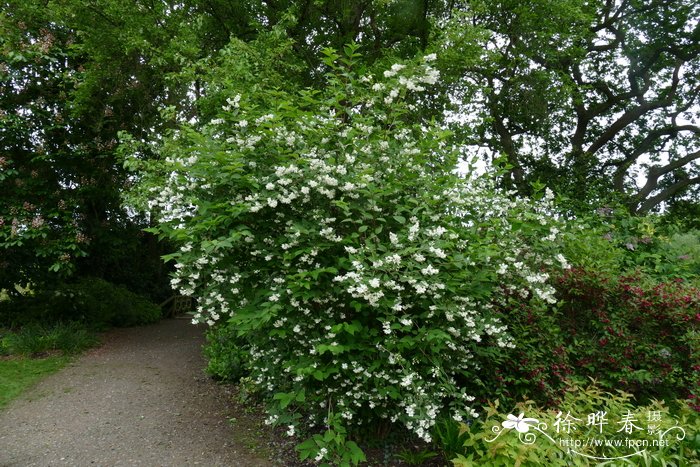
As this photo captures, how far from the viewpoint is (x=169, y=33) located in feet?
25.7

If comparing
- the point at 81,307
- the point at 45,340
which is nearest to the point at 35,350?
the point at 45,340

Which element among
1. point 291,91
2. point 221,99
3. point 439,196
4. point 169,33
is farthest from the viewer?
point 169,33

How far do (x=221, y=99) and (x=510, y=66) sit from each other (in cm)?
630

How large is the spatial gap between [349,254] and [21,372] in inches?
227

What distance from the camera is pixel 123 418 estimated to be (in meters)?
4.79

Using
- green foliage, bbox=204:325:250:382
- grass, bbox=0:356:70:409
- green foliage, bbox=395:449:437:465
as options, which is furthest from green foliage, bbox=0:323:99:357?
green foliage, bbox=395:449:437:465

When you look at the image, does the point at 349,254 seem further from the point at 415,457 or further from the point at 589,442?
the point at 589,442

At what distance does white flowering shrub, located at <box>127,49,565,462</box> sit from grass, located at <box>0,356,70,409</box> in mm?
3692

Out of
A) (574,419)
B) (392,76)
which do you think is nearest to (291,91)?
(392,76)

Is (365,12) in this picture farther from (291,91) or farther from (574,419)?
(574,419)

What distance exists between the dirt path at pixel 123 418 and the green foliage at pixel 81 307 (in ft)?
5.99

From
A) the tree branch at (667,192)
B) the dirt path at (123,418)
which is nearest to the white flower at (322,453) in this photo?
the dirt path at (123,418)

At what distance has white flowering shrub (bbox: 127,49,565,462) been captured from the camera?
122 inches

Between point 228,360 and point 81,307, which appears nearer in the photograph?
point 228,360
